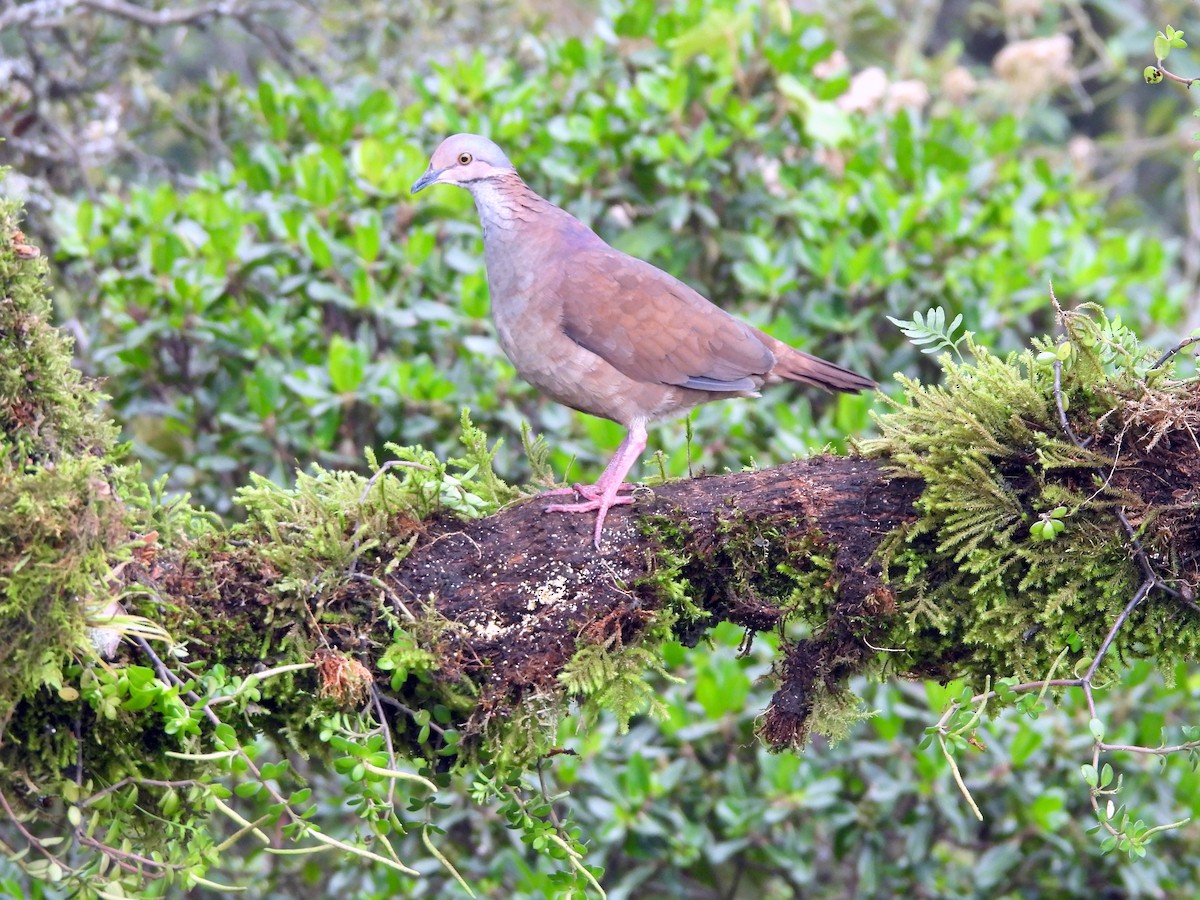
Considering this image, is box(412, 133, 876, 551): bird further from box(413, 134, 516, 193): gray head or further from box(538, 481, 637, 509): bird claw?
box(413, 134, 516, 193): gray head

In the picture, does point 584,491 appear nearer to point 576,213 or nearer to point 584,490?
point 584,490

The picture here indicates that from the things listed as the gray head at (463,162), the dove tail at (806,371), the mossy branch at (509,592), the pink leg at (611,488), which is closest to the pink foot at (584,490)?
the pink leg at (611,488)

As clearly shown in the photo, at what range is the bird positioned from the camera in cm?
358

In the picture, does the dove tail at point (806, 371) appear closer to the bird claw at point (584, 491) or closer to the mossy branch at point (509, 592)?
the bird claw at point (584, 491)

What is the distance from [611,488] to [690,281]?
2.57 meters

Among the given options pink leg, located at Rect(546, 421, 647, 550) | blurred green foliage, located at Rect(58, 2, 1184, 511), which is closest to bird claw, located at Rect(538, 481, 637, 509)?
pink leg, located at Rect(546, 421, 647, 550)

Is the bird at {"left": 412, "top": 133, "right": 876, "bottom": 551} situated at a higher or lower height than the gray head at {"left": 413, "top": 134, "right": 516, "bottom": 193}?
lower

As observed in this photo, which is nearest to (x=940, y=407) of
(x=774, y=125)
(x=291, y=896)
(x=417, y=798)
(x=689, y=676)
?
(x=417, y=798)

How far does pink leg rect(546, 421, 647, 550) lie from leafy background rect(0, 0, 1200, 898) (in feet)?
2.35

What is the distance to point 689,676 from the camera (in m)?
4.74

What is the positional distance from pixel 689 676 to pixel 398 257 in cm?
194

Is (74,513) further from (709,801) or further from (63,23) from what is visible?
(63,23)

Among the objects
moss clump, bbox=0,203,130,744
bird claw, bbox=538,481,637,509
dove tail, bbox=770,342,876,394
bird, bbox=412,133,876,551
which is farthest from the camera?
dove tail, bbox=770,342,876,394

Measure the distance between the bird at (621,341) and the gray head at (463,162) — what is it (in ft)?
1.03
